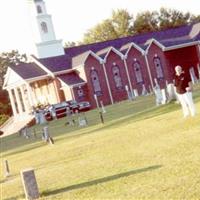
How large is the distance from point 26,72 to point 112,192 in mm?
53642

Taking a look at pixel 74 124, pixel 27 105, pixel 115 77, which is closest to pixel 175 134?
pixel 74 124

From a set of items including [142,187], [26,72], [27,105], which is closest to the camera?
[142,187]

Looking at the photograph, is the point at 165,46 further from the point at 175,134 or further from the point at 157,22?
the point at 175,134

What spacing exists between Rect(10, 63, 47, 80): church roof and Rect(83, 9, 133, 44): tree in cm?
3433

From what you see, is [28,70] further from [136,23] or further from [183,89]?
[183,89]

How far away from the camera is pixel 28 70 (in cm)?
6372

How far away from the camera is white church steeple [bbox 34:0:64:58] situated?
222ft

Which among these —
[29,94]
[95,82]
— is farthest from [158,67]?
[29,94]

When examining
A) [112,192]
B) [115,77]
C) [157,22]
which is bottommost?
[112,192]

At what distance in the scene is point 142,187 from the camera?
33.7ft

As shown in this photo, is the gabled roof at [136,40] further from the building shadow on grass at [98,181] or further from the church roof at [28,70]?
the building shadow on grass at [98,181]

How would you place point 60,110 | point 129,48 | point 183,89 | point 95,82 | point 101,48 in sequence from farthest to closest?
point 101,48 → point 129,48 → point 95,82 → point 60,110 → point 183,89

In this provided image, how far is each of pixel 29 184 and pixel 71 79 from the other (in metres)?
49.9

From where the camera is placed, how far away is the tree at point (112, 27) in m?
96.9
